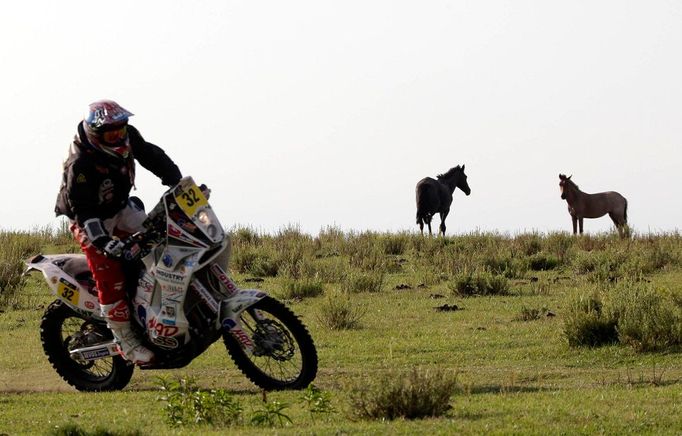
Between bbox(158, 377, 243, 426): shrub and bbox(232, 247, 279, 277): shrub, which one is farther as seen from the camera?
bbox(232, 247, 279, 277): shrub

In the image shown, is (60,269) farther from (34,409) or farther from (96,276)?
(34,409)

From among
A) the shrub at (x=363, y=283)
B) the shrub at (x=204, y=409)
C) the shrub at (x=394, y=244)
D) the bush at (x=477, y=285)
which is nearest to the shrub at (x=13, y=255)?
the shrub at (x=363, y=283)

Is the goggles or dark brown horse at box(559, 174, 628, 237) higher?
dark brown horse at box(559, 174, 628, 237)

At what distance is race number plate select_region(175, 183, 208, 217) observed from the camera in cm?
1075

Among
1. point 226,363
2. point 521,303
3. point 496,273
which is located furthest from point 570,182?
point 226,363

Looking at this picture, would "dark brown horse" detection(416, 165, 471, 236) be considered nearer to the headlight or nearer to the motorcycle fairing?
the motorcycle fairing

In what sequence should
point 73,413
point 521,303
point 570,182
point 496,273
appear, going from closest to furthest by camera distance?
point 73,413
point 521,303
point 496,273
point 570,182

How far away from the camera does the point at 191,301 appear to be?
10992 millimetres

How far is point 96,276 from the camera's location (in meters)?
11.2

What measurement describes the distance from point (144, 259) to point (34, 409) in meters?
1.47

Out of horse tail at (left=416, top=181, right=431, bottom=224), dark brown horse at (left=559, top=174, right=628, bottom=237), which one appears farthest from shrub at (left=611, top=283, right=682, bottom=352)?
dark brown horse at (left=559, top=174, right=628, bottom=237)

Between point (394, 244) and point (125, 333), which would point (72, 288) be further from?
point (394, 244)

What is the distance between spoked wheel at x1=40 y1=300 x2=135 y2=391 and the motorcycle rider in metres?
0.50

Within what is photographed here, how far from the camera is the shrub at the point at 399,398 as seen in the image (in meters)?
9.08
